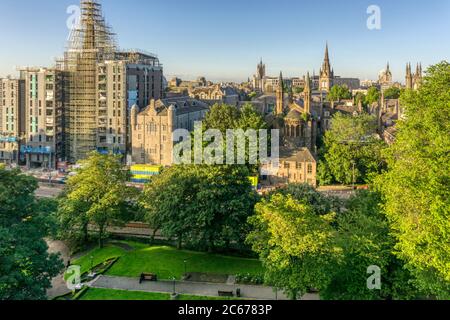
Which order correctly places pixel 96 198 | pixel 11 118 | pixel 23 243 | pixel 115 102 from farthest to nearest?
pixel 11 118 < pixel 115 102 < pixel 96 198 < pixel 23 243

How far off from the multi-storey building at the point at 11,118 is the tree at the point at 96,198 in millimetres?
49192

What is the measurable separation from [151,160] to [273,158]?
2245 cm

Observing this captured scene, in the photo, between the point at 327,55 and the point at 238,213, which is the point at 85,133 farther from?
the point at 327,55

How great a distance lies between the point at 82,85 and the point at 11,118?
15.9m

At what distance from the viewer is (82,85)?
82.9m

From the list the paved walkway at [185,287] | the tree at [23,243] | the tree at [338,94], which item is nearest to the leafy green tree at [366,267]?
the paved walkway at [185,287]

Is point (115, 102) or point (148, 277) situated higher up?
point (115, 102)

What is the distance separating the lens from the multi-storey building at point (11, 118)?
278ft
